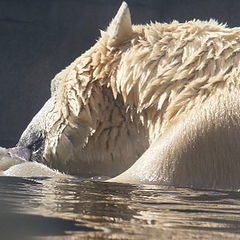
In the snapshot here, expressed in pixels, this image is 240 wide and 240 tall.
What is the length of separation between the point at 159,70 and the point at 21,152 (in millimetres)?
1220

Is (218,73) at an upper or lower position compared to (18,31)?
lower

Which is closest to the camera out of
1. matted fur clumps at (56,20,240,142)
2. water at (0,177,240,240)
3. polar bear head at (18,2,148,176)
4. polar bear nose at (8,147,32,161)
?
water at (0,177,240,240)

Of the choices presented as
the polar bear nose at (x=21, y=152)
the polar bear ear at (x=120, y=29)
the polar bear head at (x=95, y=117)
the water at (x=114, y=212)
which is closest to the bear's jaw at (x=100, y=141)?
the polar bear head at (x=95, y=117)

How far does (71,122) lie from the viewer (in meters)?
4.18

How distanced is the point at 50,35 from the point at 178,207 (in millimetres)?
8925

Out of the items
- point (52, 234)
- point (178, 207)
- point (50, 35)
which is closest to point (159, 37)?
point (178, 207)

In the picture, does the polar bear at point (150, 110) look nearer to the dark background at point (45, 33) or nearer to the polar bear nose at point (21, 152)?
the polar bear nose at point (21, 152)

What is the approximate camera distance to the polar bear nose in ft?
14.3

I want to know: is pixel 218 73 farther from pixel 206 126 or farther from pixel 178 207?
pixel 178 207

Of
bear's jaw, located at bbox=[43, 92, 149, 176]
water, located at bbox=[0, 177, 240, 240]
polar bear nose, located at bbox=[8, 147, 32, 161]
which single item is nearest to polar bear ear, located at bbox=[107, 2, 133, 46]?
bear's jaw, located at bbox=[43, 92, 149, 176]

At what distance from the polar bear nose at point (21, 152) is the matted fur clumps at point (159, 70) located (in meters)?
0.46

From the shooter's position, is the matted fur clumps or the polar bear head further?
the polar bear head

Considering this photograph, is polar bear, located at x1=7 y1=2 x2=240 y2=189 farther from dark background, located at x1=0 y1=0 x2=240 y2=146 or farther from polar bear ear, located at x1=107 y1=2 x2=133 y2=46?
dark background, located at x1=0 y1=0 x2=240 y2=146

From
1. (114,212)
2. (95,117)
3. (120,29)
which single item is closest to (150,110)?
(95,117)
